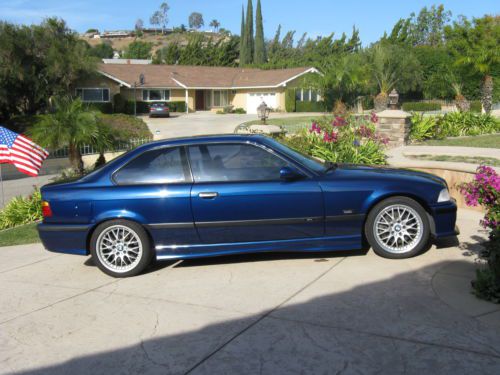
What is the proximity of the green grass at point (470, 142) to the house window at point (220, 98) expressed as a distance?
4205 cm

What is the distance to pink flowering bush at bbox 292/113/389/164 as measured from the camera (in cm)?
1059

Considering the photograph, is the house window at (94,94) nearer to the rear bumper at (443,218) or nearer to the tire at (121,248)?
the tire at (121,248)

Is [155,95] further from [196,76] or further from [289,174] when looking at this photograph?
[289,174]

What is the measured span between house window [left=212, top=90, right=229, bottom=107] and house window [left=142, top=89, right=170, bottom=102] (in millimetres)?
5397

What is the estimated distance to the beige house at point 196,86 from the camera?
49147 millimetres

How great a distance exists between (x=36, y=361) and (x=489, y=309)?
11.7ft

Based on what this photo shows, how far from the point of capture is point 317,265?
19.3 feet

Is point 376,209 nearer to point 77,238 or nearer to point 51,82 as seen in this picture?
point 77,238

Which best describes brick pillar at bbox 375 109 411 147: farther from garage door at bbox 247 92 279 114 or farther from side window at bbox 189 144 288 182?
garage door at bbox 247 92 279 114

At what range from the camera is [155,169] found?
5.98 m

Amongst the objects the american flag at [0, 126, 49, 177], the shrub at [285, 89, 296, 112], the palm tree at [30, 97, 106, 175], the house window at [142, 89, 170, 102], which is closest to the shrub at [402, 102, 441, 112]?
the shrub at [285, 89, 296, 112]

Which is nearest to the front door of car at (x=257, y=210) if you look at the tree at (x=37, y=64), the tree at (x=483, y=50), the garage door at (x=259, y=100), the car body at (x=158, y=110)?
the tree at (x=483, y=50)

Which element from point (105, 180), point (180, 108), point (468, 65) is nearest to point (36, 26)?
point (180, 108)

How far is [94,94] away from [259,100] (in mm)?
15644
